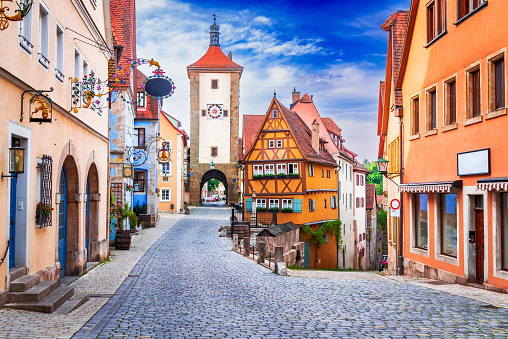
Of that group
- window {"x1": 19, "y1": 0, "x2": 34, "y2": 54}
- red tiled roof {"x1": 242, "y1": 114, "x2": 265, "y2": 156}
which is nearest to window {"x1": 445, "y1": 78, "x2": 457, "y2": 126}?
window {"x1": 19, "y1": 0, "x2": 34, "y2": 54}

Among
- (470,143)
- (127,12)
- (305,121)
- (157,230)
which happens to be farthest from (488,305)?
(305,121)

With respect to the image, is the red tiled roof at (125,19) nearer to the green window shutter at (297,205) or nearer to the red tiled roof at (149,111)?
the red tiled roof at (149,111)

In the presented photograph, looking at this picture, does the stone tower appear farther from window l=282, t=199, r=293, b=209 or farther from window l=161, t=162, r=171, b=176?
window l=282, t=199, r=293, b=209

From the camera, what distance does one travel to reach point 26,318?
25.0ft

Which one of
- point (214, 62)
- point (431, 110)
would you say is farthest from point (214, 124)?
point (431, 110)

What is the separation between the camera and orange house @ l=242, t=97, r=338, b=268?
3528cm

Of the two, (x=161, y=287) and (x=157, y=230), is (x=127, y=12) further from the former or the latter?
(x=161, y=287)

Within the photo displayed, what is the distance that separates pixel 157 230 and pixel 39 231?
22.3m

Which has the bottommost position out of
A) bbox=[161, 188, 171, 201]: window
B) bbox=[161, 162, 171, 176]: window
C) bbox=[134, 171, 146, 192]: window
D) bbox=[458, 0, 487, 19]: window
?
bbox=[161, 188, 171, 201]: window

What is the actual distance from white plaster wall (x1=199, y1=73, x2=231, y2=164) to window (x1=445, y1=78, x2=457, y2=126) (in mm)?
46495

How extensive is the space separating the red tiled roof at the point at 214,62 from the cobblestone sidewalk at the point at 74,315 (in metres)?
45.5

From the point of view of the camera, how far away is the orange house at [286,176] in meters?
35.3

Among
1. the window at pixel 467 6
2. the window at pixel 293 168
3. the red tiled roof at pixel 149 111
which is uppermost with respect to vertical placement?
the red tiled roof at pixel 149 111

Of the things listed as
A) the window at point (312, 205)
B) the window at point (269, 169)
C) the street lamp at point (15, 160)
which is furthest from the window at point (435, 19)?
the window at point (269, 169)
